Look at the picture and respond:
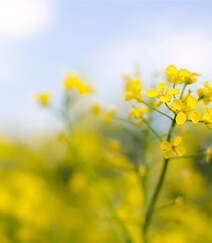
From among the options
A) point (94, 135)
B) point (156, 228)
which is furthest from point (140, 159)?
point (94, 135)

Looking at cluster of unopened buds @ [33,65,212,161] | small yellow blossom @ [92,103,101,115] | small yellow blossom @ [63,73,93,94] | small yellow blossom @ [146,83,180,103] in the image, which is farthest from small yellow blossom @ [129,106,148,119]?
small yellow blossom @ [63,73,93,94]

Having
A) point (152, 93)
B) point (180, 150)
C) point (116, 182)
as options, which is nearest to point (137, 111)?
point (152, 93)

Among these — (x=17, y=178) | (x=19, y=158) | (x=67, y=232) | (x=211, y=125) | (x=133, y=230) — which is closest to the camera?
(x=211, y=125)

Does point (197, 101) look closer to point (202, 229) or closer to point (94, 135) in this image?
point (202, 229)

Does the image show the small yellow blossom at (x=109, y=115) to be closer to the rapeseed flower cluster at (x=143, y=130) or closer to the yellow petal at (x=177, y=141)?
the rapeseed flower cluster at (x=143, y=130)

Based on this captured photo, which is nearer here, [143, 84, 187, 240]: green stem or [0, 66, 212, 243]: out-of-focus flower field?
[143, 84, 187, 240]: green stem

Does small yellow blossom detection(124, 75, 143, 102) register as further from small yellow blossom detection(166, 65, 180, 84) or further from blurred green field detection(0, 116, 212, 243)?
blurred green field detection(0, 116, 212, 243)
